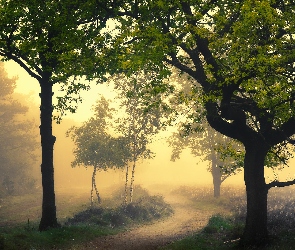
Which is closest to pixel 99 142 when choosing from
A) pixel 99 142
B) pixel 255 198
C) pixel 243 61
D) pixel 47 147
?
pixel 99 142

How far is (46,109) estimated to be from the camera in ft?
53.6

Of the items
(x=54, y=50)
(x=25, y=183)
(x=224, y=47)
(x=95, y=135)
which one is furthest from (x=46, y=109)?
(x=25, y=183)

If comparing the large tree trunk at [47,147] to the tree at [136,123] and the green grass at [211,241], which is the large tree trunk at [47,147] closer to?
the green grass at [211,241]

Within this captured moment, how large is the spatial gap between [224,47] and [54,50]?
742 cm

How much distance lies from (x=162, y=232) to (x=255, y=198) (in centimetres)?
959

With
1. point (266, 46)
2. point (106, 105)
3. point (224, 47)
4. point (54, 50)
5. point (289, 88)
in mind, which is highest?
point (106, 105)

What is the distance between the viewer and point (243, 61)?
33.1ft

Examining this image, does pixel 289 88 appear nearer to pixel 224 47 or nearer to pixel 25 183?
pixel 224 47

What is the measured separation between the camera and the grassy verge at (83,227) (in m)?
12.6

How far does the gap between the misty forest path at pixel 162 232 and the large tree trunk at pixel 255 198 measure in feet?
13.6

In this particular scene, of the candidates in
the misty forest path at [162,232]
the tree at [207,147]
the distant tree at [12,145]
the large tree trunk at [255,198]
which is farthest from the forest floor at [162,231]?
the distant tree at [12,145]

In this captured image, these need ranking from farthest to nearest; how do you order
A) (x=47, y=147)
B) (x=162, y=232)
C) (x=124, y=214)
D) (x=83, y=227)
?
1. (x=124, y=214)
2. (x=162, y=232)
3. (x=83, y=227)
4. (x=47, y=147)

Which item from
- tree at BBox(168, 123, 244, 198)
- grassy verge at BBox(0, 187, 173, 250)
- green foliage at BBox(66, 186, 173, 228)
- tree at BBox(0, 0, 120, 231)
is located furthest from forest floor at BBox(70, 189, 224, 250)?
tree at BBox(0, 0, 120, 231)

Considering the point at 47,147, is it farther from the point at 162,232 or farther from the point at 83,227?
the point at 162,232
